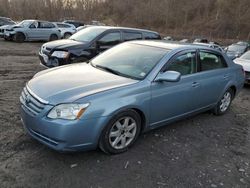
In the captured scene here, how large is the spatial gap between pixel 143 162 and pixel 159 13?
195 ft

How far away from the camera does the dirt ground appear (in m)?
3.37

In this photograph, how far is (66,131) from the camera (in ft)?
11.0

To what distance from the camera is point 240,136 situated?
510 centimetres

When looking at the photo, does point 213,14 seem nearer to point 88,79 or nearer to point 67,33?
point 67,33

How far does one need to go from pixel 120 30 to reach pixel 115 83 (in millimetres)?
5318

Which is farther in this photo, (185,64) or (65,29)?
(65,29)

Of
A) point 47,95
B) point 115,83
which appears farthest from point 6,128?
point 115,83

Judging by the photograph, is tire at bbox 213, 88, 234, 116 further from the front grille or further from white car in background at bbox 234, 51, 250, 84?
the front grille

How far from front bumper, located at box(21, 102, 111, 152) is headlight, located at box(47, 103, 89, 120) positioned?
5cm

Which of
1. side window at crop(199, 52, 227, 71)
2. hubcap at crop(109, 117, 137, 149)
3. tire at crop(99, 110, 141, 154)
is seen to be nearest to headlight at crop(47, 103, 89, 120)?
tire at crop(99, 110, 141, 154)

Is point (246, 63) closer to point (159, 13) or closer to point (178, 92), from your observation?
point (178, 92)

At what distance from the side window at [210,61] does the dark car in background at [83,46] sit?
12.4ft

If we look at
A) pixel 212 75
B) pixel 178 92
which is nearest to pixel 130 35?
pixel 212 75

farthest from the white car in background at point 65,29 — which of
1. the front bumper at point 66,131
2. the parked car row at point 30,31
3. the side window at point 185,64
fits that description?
the front bumper at point 66,131
